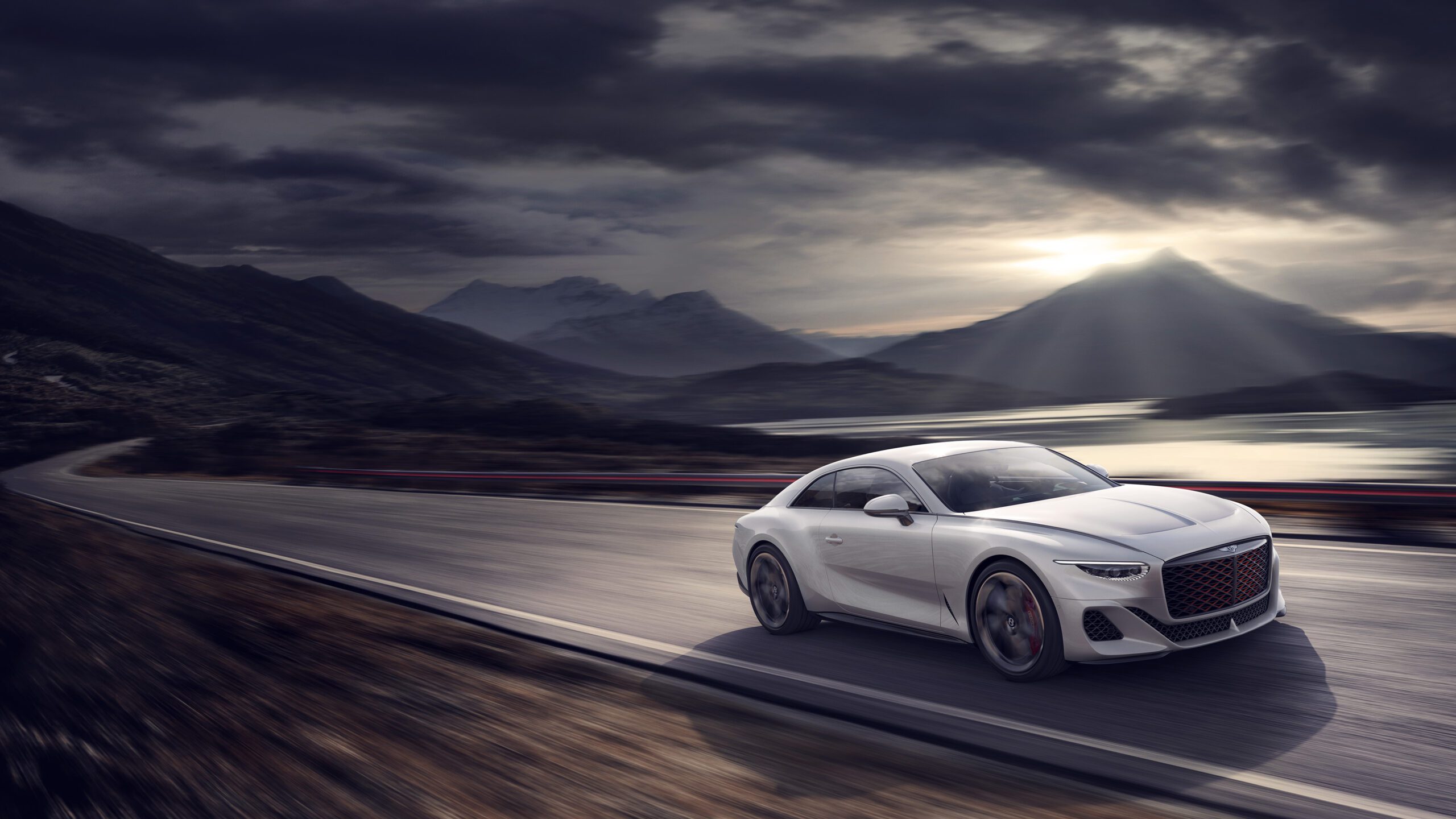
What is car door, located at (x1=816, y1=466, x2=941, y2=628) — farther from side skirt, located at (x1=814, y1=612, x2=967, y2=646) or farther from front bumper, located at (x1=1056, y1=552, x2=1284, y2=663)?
front bumper, located at (x1=1056, y1=552, x2=1284, y2=663)

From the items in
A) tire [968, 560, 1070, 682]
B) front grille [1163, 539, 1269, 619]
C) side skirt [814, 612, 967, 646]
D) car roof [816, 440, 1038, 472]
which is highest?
car roof [816, 440, 1038, 472]

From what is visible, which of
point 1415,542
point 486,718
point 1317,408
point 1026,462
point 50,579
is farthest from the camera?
point 1317,408

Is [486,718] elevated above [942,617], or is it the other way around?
[942,617]

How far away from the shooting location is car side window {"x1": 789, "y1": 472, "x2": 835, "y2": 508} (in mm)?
7434

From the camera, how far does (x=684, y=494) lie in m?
20.1

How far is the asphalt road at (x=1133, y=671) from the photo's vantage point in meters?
4.54

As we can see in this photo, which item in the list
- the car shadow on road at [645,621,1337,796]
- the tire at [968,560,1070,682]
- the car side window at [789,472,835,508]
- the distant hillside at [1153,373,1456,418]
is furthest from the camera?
the distant hillside at [1153,373,1456,418]

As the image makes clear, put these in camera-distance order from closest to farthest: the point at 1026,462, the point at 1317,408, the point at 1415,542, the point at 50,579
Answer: the point at 1026,462 < the point at 1415,542 < the point at 50,579 < the point at 1317,408

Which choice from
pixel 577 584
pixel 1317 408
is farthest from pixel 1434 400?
pixel 577 584

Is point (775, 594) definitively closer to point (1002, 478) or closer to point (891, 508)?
point (891, 508)

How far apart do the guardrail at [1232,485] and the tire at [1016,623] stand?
397 cm

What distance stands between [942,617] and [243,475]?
4061 cm

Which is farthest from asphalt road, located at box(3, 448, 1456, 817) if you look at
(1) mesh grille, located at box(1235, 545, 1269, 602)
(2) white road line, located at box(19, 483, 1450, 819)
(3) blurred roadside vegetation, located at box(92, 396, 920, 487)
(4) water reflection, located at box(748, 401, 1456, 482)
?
(4) water reflection, located at box(748, 401, 1456, 482)

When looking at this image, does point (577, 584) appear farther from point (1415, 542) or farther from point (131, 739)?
point (1415, 542)
